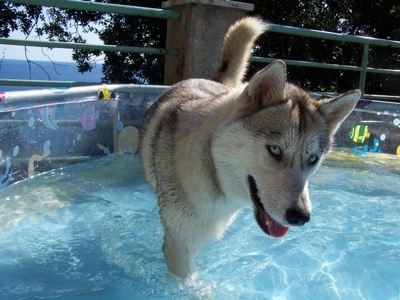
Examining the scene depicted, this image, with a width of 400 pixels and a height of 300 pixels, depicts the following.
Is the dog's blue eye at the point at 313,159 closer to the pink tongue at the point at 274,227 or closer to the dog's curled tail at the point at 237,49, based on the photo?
the pink tongue at the point at 274,227

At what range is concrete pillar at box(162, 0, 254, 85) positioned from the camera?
17.3 feet

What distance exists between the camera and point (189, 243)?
2443mm

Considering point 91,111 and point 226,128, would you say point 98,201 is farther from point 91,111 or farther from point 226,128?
point 226,128

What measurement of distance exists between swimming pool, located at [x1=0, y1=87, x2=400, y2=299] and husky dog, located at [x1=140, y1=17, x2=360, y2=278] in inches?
14.7

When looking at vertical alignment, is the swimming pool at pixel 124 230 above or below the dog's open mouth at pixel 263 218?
below

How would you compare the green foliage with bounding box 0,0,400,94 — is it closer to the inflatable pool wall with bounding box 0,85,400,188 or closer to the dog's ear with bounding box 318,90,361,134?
the inflatable pool wall with bounding box 0,85,400,188

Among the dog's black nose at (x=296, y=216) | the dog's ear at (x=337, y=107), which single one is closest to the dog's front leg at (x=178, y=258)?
the dog's black nose at (x=296, y=216)

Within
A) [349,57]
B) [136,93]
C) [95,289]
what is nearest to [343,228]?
[95,289]

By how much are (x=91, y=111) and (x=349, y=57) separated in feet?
29.4

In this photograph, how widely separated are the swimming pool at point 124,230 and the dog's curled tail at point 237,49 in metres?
1.05

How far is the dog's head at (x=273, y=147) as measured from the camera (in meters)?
2.01

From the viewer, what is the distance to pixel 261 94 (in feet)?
7.32

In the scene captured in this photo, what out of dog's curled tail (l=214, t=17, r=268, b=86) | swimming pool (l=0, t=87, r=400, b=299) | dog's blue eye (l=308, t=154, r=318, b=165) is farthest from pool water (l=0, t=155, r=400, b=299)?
dog's curled tail (l=214, t=17, r=268, b=86)

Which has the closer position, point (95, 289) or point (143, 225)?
point (95, 289)
